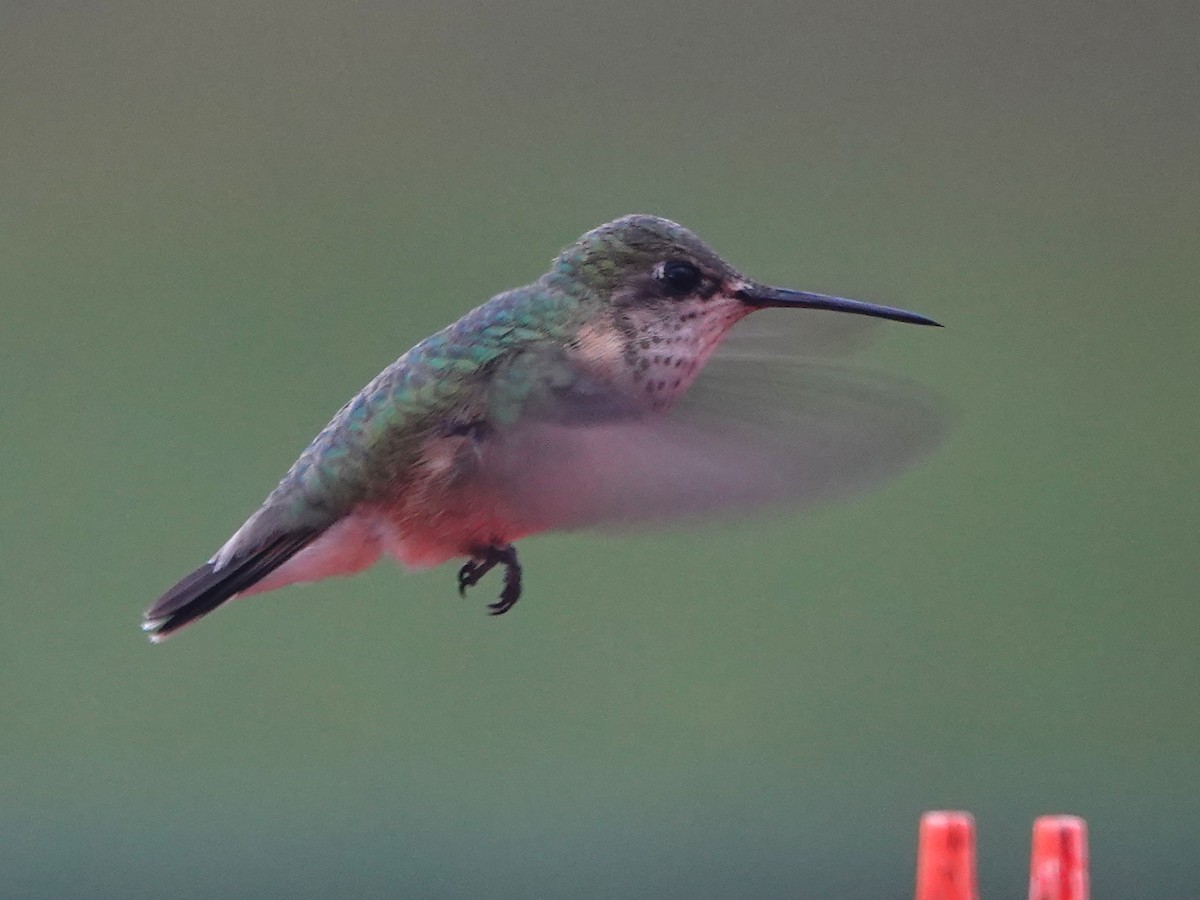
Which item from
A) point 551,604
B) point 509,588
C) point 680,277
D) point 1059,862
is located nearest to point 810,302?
point 680,277

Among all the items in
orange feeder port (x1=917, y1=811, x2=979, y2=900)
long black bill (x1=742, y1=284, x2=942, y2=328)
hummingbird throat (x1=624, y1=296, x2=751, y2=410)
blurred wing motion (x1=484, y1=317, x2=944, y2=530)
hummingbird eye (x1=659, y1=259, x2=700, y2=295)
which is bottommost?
orange feeder port (x1=917, y1=811, x2=979, y2=900)

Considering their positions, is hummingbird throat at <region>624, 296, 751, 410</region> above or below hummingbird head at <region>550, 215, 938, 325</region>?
below

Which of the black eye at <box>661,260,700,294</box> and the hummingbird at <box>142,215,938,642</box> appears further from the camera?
the black eye at <box>661,260,700,294</box>

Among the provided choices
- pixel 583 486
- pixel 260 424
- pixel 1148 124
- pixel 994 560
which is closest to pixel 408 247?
pixel 260 424

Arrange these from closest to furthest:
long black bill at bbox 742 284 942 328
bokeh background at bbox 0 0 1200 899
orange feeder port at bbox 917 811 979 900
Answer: orange feeder port at bbox 917 811 979 900
long black bill at bbox 742 284 942 328
bokeh background at bbox 0 0 1200 899

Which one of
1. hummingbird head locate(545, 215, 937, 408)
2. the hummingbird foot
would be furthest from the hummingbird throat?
the hummingbird foot

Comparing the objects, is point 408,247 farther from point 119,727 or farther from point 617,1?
point 119,727

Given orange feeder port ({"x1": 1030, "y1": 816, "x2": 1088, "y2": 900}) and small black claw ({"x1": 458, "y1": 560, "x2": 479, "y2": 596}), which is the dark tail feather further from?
orange feeder port ({"x1": 1030, "y1": 816, "x2": 1088, "y2": 900})
